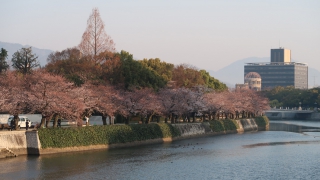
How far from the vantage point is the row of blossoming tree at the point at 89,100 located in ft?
161

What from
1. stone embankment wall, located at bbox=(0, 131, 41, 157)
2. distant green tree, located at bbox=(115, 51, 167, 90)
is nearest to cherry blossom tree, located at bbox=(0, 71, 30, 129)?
stone embankment wall, located at bbox=(0, 131, 41, 157)

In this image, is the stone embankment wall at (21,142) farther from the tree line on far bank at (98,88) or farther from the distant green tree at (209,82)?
the distant green tree at (209,82)

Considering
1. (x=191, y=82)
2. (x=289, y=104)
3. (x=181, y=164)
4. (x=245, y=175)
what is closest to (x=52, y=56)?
(x=191, y=82)

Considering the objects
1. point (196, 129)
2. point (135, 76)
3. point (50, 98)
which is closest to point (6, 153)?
point (50, 98)

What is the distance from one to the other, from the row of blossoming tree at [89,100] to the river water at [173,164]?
478cm

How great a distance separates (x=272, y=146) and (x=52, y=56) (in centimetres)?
4897

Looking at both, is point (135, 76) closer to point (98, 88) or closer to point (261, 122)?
point (98, 88)

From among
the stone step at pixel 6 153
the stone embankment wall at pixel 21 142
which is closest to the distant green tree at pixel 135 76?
the stone embankment wall at pixel 21 142

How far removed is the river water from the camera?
1523 inches

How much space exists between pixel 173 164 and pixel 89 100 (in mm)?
15159

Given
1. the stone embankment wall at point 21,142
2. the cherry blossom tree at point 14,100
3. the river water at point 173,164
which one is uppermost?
the cherry blossom tree at point 14,100

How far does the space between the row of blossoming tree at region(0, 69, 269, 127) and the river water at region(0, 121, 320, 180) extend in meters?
4.78

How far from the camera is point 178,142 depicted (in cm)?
6362

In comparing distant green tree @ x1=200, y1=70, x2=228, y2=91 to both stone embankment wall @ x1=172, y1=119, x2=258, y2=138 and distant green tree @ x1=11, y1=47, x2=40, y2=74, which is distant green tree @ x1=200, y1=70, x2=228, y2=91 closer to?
stone embankment wall @ x1=172, y1=119, x2=258, y2=138
